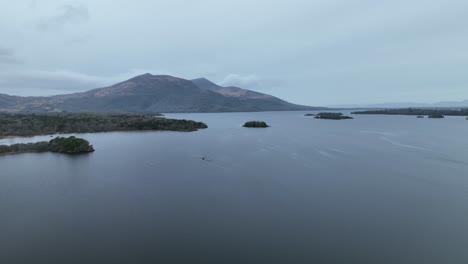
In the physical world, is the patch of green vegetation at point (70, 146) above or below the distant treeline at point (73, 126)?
below

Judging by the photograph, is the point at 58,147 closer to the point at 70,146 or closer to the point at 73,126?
the point at 70,146

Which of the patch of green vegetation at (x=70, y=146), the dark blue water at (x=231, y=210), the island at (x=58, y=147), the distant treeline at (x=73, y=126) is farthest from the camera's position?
the distant treeline at (x=73, y=126)

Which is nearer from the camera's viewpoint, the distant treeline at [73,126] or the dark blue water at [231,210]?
the dark blue water at [231,210]

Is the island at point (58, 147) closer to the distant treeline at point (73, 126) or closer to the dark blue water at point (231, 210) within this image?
the dark blue water at point (231, 210)

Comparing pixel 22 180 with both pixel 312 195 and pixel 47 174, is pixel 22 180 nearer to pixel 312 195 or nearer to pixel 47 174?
pixel 47 174

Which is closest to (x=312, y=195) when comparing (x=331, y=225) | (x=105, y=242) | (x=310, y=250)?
(x=331, y=225)

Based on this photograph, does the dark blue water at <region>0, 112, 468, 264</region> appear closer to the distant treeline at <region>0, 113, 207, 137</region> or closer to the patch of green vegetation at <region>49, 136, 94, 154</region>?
the patch of green vegetation at <region>49, 136, 94, 154</region>

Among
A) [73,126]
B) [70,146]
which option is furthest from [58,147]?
[73,126]

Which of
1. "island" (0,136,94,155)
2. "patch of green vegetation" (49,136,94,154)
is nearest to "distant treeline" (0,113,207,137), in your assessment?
"island" (0,136,94,155)

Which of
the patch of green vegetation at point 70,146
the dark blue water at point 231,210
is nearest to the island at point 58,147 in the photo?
the patch of green vegetation at point 70,146
